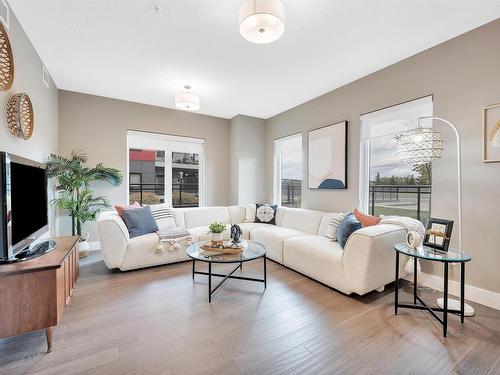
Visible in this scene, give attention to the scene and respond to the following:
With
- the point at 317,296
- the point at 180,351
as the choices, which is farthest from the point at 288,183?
the point at 180,351

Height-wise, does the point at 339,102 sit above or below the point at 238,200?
above

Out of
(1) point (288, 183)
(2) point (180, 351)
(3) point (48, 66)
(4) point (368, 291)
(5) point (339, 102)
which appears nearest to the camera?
(2) point (180, 351)

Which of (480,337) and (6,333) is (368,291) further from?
(6,333)

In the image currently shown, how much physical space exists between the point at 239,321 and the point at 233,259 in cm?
56

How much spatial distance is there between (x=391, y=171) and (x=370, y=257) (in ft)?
4.64

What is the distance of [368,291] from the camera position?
223 centimetres

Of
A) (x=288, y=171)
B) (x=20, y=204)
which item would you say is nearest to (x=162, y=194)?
(x=288, y=171)

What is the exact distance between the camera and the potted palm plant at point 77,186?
3191 mm

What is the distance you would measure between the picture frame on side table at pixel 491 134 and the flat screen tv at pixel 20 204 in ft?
12.1

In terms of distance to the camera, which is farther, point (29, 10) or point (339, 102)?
point (339, 102)

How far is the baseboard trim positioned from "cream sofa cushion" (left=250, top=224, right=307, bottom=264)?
1453 mm

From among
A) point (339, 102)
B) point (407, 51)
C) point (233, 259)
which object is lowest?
point (233, 259)

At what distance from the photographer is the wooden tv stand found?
142 centimetres

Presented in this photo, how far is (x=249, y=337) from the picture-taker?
169 centimetres
